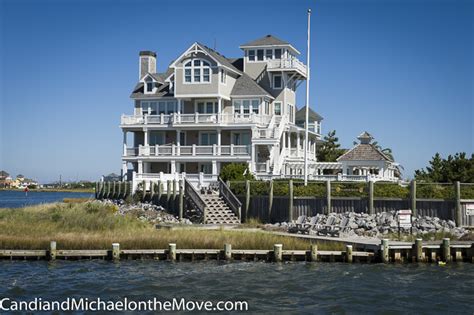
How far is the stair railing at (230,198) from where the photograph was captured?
4069 centimetres

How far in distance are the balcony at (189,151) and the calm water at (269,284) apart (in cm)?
2441

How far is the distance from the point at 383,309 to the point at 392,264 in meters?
6.72

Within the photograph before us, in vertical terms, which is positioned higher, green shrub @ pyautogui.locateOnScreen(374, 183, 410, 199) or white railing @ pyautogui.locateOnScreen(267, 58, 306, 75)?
white railing @ pyautogui.locateOnScreen(267, 58, 306, 75)

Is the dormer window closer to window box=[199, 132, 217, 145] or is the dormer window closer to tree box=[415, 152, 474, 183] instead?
window box=[199, 132, 217, 145]

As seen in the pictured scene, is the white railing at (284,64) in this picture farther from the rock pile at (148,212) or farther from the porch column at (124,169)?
the rock pile at (148,212)

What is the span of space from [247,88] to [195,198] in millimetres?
16696

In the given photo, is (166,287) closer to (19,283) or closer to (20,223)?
(19,283)

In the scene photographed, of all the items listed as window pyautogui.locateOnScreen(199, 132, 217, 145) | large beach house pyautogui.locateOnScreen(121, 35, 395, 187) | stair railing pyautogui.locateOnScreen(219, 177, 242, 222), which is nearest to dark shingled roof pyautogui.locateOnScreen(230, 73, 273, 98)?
large beach house pyautogui.locateOnScreen(121, 35, 395, 187)

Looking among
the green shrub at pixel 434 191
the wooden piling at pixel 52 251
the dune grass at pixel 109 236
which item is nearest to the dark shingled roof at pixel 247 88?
the green shrub at pixel 434 191

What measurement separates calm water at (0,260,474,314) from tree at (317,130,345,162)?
1767 inches

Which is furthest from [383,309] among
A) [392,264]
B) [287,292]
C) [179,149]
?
[179,149]

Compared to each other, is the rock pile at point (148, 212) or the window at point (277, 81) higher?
the window at point (277, 81)

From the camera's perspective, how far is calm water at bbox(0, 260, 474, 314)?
22.8m

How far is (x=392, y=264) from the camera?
1132 inches
